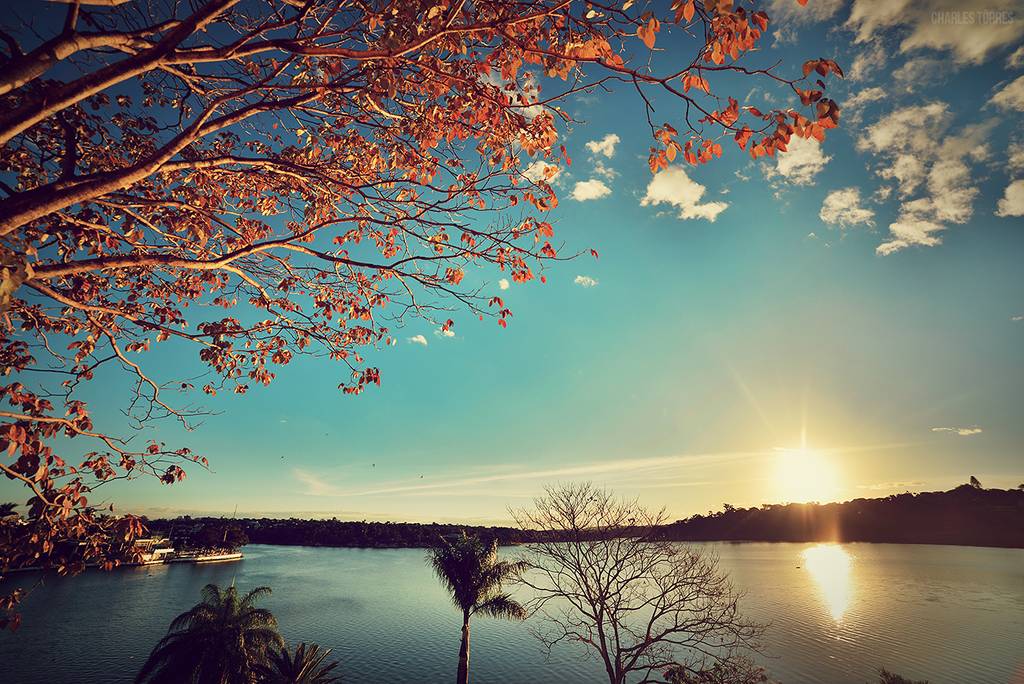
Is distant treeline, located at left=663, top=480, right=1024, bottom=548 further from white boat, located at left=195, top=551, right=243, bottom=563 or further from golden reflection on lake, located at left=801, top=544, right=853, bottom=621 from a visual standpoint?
white boat, located at left=195, top=551, right=243, bottom=563

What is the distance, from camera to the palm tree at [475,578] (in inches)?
868

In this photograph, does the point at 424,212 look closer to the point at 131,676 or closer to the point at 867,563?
the point at 131,676

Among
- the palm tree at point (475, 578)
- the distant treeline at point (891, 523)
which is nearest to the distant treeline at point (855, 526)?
the distant treeline at point (891, 523)

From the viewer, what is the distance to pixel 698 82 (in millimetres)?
3303

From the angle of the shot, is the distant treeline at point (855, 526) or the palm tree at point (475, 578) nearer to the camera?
the palm tree at point (475, 578)

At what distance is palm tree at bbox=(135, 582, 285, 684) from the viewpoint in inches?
808

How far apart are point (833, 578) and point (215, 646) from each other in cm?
10530

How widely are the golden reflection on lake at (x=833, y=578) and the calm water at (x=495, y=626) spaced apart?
0.33 m

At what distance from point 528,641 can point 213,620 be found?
41154 mm

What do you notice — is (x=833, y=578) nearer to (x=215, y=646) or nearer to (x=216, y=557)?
(x=215, y=646)

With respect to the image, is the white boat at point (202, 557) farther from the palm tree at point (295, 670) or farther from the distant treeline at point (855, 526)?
the palm tree at point (295, 670)

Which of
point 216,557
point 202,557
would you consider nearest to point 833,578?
point 216,557

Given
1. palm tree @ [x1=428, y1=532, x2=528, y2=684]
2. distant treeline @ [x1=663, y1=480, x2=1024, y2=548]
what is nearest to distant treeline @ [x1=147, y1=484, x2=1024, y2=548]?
distant treeline @ [x1=663, y1=480, x2=1024, y2=548]

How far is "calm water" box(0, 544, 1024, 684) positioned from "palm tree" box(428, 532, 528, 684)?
22.1 m
